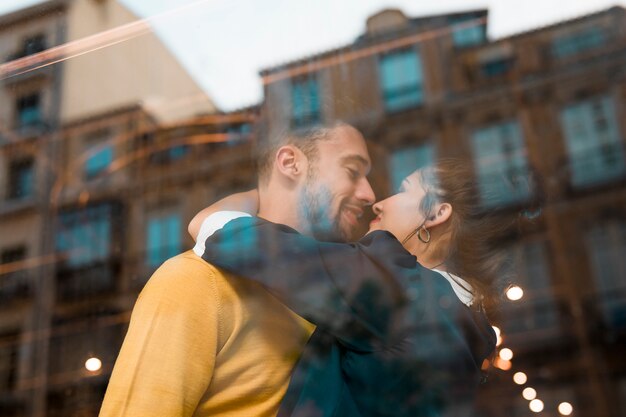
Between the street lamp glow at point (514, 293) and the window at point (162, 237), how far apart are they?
0.85 meters

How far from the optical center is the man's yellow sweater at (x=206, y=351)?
1.69 metres

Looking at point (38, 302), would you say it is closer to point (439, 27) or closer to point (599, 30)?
point (439, 27)

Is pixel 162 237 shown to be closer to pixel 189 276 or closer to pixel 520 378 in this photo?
pixel 189 276

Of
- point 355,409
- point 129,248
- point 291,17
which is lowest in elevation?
point 355,409

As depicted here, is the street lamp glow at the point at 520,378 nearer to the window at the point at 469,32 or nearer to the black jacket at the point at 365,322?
the black jacket at the point at 365,322

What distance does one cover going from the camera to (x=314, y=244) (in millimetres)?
1832

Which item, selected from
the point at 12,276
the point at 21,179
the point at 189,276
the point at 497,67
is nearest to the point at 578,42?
the point at 497,67

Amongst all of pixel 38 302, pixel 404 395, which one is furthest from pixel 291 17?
pixel 38 302

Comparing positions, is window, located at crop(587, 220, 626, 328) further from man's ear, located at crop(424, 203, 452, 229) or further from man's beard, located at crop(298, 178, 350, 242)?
man's beard, located at crop(298, 178, 350, 242)

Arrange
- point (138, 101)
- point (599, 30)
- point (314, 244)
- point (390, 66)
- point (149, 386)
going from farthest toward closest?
point (138, 101)
point (390, 66)
point (599, 30)
point (314, 244)
point (149, 386)

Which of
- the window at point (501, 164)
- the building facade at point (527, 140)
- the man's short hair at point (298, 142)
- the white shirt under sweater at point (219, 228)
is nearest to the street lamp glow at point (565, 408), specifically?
the building facade at point (527, 140)

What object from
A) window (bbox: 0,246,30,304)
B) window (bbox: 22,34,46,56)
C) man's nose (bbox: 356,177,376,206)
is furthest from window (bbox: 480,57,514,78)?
window (bbox: 0,246,30,304)

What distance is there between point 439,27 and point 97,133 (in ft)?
4.15

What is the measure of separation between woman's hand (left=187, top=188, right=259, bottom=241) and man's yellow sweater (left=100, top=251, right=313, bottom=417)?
21cm
